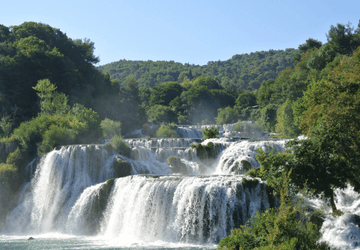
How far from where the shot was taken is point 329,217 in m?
16.8

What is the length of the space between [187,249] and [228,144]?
53.2 feet

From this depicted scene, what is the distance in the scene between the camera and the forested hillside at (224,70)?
144m

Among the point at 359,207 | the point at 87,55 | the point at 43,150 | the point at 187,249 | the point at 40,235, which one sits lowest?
the point at 40,235

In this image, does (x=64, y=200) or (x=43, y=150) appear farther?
(x=43, y=150)

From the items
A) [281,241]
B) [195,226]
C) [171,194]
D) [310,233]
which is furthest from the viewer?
[171,194]

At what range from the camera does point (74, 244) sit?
68.2 feet

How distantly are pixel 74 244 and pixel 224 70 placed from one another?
162426mm

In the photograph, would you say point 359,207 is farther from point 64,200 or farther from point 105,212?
point 64,200

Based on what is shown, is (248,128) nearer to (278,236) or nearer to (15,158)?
(15,158)

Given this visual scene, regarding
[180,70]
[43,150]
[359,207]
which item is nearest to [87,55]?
[43,150]

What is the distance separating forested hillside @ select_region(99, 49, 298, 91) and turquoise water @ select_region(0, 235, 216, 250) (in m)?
116

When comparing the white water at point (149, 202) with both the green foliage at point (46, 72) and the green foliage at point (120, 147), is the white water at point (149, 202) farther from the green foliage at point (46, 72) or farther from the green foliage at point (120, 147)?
the green foliage at point (46, 72)

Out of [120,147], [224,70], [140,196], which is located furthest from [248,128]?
[224,70]

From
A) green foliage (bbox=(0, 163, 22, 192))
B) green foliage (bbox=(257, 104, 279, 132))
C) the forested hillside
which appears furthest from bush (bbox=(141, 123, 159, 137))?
the forested hillside
